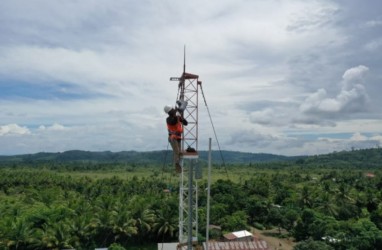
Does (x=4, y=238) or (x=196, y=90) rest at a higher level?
(x=196, y=90)

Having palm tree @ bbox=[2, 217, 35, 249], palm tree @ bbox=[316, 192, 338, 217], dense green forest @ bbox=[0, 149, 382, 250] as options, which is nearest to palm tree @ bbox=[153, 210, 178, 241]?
dense green forest @ bbox=[0, 149, 382, 250]

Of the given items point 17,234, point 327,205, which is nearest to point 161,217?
point 17,234

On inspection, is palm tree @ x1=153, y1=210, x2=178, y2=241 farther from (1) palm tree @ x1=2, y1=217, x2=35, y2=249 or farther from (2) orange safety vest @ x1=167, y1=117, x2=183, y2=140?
(2) orange safety vest @ x1=167, y1=117, x2=183, y2=140

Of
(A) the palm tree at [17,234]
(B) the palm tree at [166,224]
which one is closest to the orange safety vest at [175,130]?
(A) the palm tree at [17,234]

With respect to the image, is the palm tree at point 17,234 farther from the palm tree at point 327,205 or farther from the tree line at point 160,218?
the palm tree at point 327,205

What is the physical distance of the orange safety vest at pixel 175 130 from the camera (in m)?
11.8

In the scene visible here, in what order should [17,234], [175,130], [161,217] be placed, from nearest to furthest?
[175,130] → [17,234] → [161,217]

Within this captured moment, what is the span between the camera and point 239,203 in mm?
49125

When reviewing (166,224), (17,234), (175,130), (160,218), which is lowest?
(17,234)

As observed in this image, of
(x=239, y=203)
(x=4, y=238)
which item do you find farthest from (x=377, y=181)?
(x=4, y=238)

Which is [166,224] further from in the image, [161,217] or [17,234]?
[17,234]

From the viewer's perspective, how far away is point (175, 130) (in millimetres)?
11859

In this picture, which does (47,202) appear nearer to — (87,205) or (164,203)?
(87,205)

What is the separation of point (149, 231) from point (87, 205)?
6.85 metres
